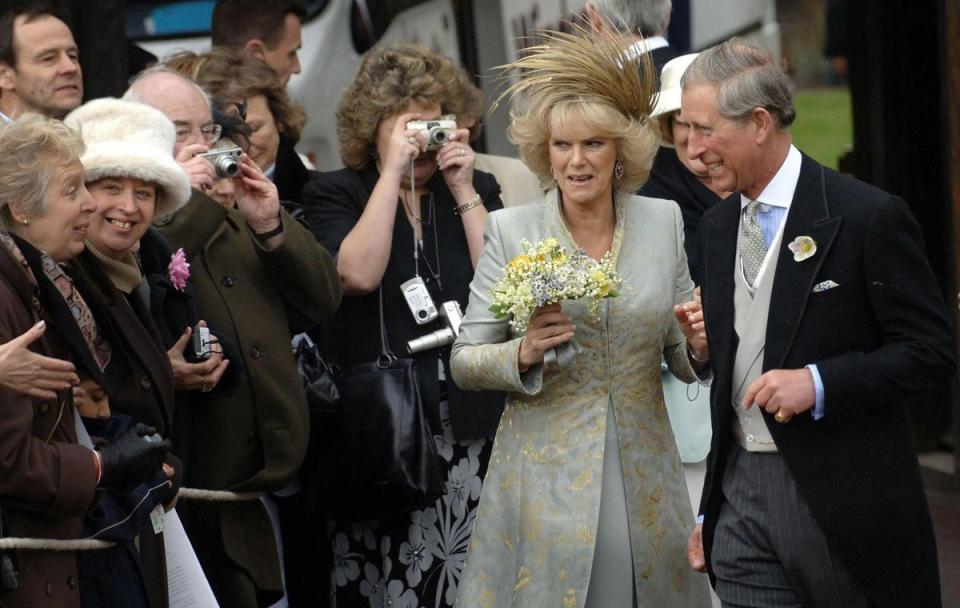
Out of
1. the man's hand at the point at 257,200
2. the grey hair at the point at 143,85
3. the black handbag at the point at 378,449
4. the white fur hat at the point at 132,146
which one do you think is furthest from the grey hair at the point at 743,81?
the grey hair at the point at 143,85

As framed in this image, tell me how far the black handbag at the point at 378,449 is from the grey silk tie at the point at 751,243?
1.60 m

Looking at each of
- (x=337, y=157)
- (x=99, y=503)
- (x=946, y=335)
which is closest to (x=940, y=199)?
(x=337, y=157)

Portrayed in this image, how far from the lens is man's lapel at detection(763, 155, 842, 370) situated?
4078mm

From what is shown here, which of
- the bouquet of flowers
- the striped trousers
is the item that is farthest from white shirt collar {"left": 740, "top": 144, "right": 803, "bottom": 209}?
the striped trousers

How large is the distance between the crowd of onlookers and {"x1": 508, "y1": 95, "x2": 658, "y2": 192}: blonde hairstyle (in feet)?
0.03

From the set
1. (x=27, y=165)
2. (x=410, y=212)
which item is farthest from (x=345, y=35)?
(x=27, y=165)

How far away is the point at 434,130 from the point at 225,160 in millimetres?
812

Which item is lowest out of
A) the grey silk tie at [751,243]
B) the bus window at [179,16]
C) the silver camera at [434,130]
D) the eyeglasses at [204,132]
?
the grey silk tie at [751,243]

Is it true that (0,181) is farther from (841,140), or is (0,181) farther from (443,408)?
(841,140)

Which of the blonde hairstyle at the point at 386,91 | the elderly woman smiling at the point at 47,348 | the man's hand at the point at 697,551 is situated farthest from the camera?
the blonde hairstyle at the point at 386,91

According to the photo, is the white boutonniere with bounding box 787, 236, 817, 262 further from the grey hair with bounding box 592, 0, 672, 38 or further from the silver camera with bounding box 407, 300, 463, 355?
the grey hair with bounding box 592, 0, 672, 38

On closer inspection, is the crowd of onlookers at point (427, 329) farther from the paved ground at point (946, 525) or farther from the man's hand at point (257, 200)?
the paved ground at point (946, 525)

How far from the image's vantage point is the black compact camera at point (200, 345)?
507 centimetres

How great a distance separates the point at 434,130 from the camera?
5.82 m
